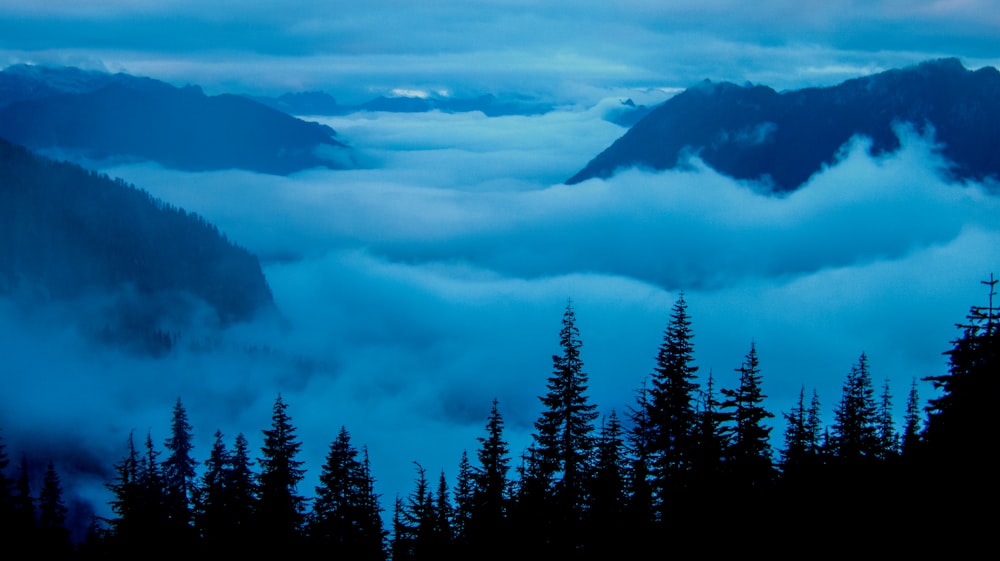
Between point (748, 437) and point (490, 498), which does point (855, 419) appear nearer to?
point (748, 437)

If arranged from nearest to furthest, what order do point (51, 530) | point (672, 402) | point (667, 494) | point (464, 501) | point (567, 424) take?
point (667, 494) < point (672, 402) < point (567, 424) < point (51, 530) < point (464, 501)

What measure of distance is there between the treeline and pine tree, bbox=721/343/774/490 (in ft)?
0.22

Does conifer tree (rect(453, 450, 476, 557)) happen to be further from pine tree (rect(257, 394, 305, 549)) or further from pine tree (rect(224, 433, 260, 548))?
pine tree (rect(224, 433, 260, 548))

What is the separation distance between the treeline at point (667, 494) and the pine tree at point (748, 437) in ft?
0.22

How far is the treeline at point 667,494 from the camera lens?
47.3 feet

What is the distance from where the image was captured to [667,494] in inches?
931

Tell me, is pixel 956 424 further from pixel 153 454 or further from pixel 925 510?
pixel 153 454

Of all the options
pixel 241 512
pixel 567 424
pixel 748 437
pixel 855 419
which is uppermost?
pixel 855 419

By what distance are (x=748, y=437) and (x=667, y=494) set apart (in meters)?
3.95

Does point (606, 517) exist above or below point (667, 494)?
below

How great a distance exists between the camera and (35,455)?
454 feet

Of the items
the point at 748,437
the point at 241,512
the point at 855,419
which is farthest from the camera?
the point at 855,419

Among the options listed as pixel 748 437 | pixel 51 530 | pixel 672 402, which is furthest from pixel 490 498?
pixel 51 530

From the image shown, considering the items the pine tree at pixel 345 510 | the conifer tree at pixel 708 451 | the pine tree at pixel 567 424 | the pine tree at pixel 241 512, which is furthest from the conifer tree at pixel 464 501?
the conifer tree at pixel 708 451
